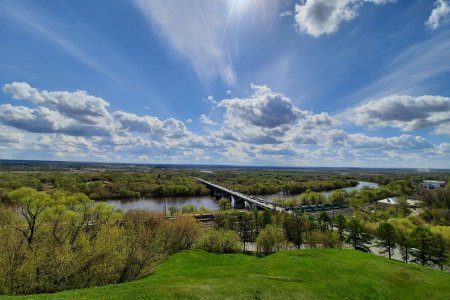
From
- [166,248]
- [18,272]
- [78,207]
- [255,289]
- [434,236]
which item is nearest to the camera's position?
[255,289]

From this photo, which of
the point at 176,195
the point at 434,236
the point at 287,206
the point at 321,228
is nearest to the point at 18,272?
the point at 321,228

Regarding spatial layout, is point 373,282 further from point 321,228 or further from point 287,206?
point 287,206

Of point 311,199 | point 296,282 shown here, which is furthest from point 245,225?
point 311,199

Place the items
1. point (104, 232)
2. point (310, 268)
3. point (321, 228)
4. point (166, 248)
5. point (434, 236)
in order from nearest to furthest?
point (310, 268) → point (104, 232) → point (166, 248) → point (434, 236) → point (321, 228)

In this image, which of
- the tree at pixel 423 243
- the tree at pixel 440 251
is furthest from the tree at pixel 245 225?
the tree at pixel 440 251

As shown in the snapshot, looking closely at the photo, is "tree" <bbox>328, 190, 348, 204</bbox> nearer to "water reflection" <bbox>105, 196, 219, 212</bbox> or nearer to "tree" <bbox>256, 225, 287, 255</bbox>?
"water reflection" <bbox>105, 196, 219, 212</bbox>

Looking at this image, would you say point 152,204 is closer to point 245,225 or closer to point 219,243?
point 245,225
